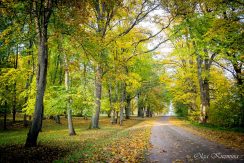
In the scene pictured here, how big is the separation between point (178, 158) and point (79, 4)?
8.19 meters

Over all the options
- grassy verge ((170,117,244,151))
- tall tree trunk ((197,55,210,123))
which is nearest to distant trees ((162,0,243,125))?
tall tree trunk ((197,55,210,123))

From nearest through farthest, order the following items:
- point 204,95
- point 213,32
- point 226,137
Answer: point 226,137
point 213,32
point 204,95

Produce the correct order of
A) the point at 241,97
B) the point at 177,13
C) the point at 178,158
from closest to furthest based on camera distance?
the point at 178,158
the point at 241,97
the point at 177,13

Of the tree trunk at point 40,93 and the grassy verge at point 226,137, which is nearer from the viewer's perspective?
the grassy verge at point 226,137

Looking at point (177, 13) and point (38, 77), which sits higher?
point (177, 13)

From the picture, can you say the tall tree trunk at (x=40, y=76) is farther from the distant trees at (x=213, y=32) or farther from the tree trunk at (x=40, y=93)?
the distant trees at (x=213, y=32)

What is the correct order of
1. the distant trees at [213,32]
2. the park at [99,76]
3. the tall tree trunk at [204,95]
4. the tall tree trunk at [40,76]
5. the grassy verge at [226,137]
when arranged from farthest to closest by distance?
the tall tree trunk at [204,95] < the distant trees at [213,32] < the tall tree trunk at [40,76] < the grassy verge at [226,137] < the park at [99,76]

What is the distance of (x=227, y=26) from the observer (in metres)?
14.3

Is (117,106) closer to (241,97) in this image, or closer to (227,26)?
(241,97)

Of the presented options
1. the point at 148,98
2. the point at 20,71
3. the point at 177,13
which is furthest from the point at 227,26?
the point at 148,98

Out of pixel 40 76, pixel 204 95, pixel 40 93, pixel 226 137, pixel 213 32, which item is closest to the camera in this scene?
pixel 40 93

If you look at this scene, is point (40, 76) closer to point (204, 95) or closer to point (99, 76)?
point (99, 76)

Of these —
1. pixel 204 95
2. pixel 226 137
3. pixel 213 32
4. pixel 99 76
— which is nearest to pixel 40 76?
pixel 99 76

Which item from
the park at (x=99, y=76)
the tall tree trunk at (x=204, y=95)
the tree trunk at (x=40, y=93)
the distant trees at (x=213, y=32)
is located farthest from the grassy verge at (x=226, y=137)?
the tree trunk at (x=40, y=93)
